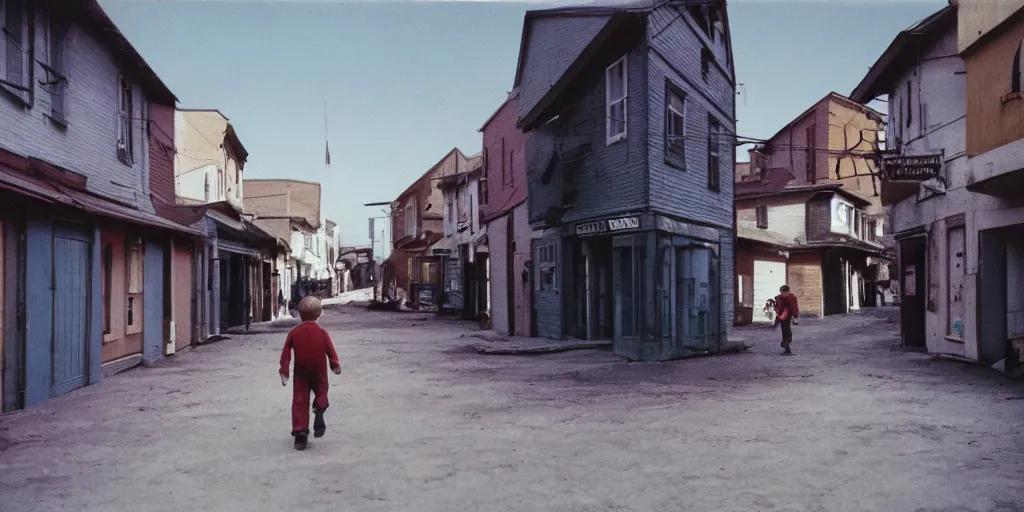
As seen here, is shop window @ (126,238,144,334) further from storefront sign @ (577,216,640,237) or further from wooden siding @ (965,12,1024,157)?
wooden siding @ (965,12,1024,157)

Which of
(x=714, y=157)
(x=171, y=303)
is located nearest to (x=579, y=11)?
(x=714, y=157)

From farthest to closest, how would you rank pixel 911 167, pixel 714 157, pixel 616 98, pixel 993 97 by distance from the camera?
pixel 714 157 → pixel 616 98 → pixel 911 167 → pixel 993 97

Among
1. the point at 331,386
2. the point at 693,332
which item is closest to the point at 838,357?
the point at 693,332

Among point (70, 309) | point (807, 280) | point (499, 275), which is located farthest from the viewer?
point (807, 280)

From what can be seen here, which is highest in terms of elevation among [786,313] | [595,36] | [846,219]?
[595,36]

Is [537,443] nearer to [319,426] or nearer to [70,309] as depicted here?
[319,426]

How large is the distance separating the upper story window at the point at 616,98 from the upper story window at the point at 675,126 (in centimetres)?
88

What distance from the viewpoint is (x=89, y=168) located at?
12.2m

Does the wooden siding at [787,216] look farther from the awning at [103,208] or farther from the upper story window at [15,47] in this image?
the upper story window at [15,47]

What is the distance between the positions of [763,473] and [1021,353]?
305 inches

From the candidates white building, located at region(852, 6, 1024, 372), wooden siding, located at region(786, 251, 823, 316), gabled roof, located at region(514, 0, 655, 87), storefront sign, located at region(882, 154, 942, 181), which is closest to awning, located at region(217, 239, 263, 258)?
gabled roof, located at region(514, 0, 655, 87)

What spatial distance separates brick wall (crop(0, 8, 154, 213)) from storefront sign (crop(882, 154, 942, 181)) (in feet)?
45.1

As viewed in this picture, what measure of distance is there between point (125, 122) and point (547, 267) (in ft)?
31.7

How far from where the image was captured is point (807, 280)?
1275 inches
